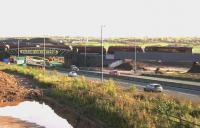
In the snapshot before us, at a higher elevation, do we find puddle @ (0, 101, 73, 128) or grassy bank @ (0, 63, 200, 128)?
grassy bank @ (0, 63, 200, 128)

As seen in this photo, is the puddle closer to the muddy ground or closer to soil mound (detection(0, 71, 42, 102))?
the muddy ground

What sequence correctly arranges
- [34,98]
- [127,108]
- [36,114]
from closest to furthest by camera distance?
[127,108], [36,114], [34,98]

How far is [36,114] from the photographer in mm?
46375

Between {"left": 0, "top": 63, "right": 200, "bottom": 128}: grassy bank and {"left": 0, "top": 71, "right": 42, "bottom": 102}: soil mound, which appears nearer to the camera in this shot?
{"left": 0, "top": 63, "right": 200, "bottom": 128}: grassy bank

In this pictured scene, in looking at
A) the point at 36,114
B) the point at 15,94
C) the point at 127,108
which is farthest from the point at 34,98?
the point at 127,108

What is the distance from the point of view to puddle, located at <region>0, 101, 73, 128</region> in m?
40.0

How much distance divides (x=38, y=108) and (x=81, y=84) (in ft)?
22.8

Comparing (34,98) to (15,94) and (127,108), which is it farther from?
(127,108)

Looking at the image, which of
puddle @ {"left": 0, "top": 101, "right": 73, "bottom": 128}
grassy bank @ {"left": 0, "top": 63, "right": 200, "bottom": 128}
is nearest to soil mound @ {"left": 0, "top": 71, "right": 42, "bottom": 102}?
puddle @ {"left": 0, "top": 101, "right": 73, "bottom": 128}

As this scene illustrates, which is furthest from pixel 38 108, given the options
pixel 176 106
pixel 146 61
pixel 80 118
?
pixel 146 61

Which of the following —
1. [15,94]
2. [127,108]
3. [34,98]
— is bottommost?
[34,98]

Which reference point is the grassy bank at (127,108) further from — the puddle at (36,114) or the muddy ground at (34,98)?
the puddle at (36,114)

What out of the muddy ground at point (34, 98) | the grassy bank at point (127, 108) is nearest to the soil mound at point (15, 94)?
the muddy ground at point (34, 98)

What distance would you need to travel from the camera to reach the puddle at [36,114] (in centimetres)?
4003
